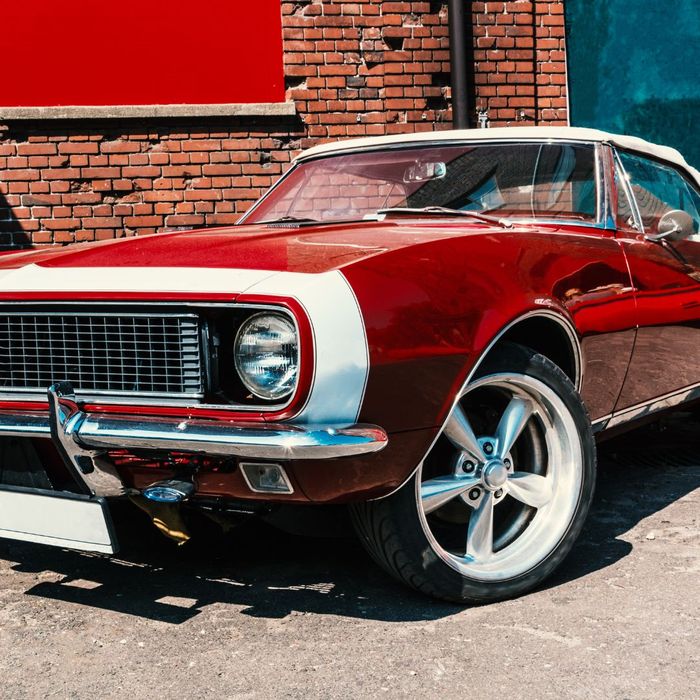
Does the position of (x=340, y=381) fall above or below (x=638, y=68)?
below

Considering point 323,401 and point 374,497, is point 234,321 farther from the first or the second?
point 374,497

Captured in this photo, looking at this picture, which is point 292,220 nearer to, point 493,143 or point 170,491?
point 493,143

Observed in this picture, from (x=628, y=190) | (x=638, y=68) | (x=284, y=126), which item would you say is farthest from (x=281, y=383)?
(x=638, y=68)

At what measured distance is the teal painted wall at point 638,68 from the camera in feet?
27.0

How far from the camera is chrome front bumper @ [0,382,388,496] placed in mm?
2396

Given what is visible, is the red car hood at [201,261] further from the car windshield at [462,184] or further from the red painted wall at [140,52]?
the red painted wall at [140,52]

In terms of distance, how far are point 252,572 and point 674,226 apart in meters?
2.00

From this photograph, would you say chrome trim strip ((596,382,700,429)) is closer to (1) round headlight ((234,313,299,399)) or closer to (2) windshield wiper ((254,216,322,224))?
(2) windshield wiper ((254,216,322,224))

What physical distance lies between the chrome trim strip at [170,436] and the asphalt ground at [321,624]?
0.44 m

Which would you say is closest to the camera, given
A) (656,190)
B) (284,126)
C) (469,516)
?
(469,516)

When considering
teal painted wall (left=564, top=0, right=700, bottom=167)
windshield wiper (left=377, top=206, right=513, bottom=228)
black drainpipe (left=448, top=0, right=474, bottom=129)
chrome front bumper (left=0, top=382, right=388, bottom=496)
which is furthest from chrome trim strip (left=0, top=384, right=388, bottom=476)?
teal painted wall (left=564, top=0, right=700, bottom=167)

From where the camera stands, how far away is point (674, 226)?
12.8 ft

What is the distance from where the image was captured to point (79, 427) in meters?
2.57

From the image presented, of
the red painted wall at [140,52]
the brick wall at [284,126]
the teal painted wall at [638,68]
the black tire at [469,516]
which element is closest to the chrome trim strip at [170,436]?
the black tire at [469,516]
